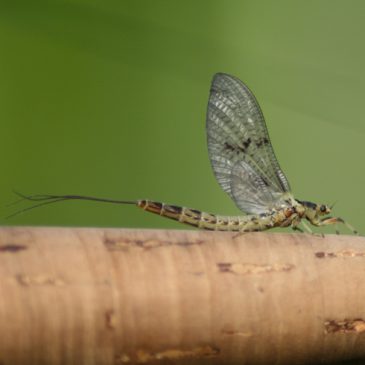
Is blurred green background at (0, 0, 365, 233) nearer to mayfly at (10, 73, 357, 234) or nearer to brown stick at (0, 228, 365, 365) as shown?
mayfly at (10, 73, 357, 234)

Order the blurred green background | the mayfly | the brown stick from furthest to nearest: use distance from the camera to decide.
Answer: the blurred green background
the mayfly
the brown stick

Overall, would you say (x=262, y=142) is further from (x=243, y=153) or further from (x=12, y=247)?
(x=12, y=247)

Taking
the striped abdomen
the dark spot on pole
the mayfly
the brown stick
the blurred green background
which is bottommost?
the brown stick

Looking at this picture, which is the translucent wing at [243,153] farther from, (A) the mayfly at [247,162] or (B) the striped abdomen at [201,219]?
(B) the striped abdomen at [201,219]

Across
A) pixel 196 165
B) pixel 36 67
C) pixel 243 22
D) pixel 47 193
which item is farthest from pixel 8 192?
pixel 243 22

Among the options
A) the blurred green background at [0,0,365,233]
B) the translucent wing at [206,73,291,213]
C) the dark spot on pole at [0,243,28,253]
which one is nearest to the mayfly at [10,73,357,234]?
the translucent wing at [206,73,291,213]

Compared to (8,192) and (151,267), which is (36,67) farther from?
(151,267)
